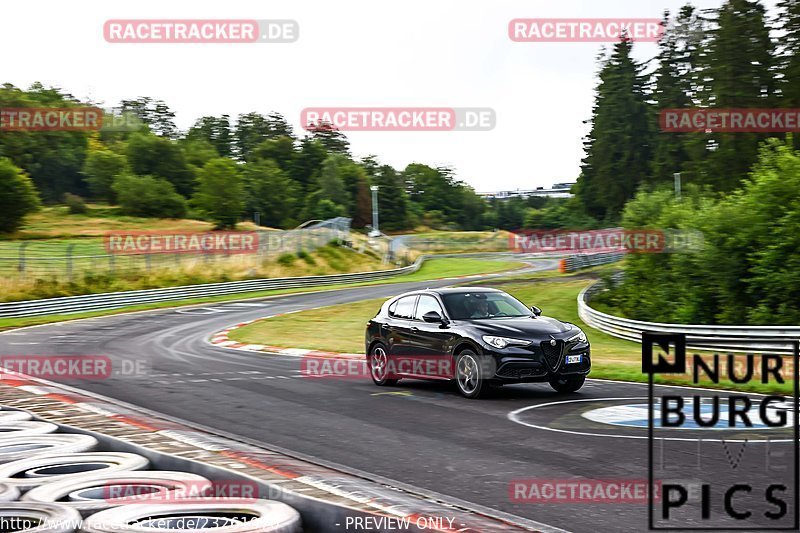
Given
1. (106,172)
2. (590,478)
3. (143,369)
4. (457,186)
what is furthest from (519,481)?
(457,186)

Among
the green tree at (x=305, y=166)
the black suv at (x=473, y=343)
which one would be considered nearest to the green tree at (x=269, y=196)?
the green tree at (x=305, y=166)

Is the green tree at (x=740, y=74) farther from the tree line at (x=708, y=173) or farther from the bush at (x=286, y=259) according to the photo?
the bush at (x=286, y=259)

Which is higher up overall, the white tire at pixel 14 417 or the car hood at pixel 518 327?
the car hood at pixel 518 327

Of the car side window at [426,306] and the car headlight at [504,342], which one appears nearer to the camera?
the car headlight at [504,342]

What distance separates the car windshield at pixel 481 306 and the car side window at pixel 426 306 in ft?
0.46

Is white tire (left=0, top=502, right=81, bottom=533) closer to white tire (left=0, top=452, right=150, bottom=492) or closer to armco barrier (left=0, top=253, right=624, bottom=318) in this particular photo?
white tire (left=0, top=452, right=150, bottom=492)

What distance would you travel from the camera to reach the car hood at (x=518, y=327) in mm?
12602

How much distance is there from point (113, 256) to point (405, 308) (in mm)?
36225

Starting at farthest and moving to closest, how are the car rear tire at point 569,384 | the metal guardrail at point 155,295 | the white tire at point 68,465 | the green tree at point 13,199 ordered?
the green tree at point 13,199 → the metal guardrail at point 155,295 → the car rear tire at point 569,384 → the white tire at point 68,465

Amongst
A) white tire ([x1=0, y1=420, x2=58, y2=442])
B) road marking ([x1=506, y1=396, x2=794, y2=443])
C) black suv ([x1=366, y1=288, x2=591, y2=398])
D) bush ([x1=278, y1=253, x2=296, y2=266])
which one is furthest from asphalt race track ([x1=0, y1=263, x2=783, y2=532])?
bush ([x1=278, y1=253, x2=296, y2=266])

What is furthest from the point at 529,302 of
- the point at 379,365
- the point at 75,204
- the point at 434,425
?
the point at 75,204

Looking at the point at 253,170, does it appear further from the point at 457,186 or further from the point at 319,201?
the point at 457,186

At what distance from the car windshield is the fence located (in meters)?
31.4

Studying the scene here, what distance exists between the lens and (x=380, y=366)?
15.0 m
